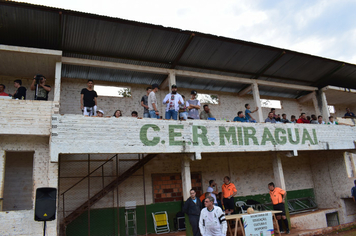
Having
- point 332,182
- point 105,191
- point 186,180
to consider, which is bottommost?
point 332,182

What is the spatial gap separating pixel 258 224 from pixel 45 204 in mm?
6192

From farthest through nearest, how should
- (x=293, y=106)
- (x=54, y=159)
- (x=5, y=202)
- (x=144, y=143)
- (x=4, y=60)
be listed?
(x=293, y=106) → (x=5, y=202) → (x=4, y=60) → (x=144, y=143) → (x=54, y=159)

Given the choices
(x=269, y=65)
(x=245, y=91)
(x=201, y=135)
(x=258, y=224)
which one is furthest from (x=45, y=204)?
(x=245, y=91)

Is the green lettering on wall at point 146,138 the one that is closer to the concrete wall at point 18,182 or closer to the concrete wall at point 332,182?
the concrete wall at point 18,182

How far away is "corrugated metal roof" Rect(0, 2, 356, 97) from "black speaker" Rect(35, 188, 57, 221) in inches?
204

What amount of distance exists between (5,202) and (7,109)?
14.8ft

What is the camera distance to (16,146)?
819cm

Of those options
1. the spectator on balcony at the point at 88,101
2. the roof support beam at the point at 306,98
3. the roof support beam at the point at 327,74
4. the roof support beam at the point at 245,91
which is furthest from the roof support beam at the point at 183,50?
the roof support beam at the point at 306,98

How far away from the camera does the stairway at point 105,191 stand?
9499 millimetres

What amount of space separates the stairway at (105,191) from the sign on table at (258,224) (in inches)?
172

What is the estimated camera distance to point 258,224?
342 inches

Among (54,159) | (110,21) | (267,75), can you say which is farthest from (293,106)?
(54,159)

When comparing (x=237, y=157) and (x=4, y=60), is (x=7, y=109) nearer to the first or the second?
(x=4, y=60)

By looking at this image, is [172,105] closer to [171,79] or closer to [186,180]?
[171,79]
